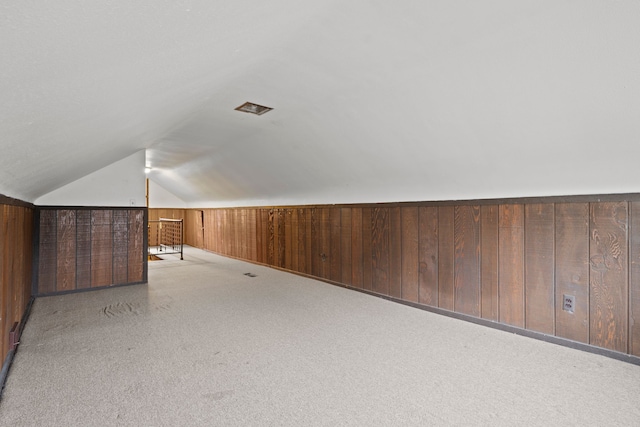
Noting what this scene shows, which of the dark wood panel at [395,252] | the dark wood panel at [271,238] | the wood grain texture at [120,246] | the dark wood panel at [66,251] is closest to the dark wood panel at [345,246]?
the dark wood panel at [395,252]

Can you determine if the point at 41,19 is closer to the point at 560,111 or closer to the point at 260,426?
the point at 260,426

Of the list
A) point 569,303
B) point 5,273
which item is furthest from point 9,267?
point 569,303

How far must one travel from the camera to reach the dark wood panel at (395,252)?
3.96 meters

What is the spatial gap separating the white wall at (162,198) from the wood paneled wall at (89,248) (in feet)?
16.8

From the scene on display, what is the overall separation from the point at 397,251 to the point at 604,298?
73.7 inches

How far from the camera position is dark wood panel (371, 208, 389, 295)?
412cm

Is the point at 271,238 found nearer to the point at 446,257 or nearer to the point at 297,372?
the point at 446,257

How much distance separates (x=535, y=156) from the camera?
2533mm

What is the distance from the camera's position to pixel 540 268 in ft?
9.31

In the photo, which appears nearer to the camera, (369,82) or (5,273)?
(5,273)

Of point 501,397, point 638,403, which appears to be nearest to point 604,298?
point 638,403

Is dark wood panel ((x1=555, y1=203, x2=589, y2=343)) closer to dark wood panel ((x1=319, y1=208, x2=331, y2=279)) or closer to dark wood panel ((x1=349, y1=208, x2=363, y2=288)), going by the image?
dark wood panel ((x1=349, y1=208, x2=363, y2=288))

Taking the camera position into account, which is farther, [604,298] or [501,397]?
[604,298]

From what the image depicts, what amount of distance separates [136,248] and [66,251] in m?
0.82
